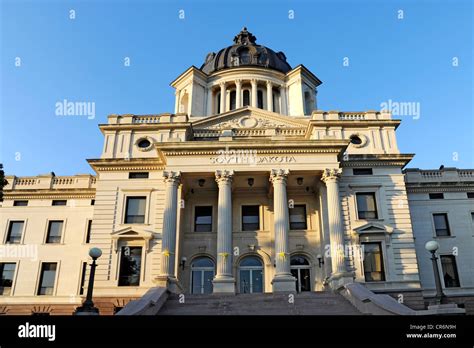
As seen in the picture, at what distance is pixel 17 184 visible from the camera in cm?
3509

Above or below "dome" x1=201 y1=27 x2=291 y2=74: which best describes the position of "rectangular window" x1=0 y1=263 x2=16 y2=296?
below

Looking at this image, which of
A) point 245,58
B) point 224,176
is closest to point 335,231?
point 224,176

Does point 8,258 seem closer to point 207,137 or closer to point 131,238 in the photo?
point 131,238

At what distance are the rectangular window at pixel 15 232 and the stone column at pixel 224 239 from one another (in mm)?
17213

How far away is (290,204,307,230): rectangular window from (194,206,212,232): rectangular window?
19.6ft

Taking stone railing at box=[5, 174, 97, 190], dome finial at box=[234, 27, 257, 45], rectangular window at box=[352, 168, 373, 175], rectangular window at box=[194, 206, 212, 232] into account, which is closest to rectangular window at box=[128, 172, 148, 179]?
rectangular window at box=[194, 206, 212, 232]

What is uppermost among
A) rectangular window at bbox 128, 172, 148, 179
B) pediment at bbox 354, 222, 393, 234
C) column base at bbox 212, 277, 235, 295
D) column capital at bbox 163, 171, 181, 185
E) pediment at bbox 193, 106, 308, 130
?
pediment at bbox 193, 106, 308, 130

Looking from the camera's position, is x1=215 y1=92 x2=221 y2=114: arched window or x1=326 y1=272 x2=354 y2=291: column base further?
x1=215 y1=92 x2=221 y2=114: arched window

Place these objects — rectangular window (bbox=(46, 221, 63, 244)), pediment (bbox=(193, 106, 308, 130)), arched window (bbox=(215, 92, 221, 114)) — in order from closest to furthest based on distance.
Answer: rectangular window (bbox=(46, 221, 63, 244))
pediment (bbox=(193, 106, 308, 130))
arched window (bbox=(215, 92, 221, 114))

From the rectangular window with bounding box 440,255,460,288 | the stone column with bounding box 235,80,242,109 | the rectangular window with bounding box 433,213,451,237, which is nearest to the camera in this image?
the rectangular window with bounding box 440,255,460,288

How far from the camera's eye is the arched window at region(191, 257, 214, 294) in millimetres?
29109

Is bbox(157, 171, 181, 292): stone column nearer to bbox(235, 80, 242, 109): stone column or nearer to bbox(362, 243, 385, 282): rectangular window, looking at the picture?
bbox(362, 243, 385, 282): rectangular window

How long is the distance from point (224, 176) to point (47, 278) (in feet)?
52.5

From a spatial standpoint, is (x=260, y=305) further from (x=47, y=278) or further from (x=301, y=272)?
(x=47, y=278)
